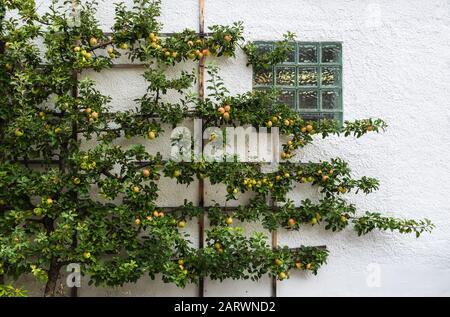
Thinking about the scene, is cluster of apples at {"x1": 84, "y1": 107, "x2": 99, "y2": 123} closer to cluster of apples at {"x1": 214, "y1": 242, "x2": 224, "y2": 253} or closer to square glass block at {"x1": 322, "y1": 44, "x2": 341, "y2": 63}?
cluster of apples at {"x1": 214, "y1": 242, "x2": 224, "y2": 253}

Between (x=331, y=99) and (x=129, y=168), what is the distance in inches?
71.1

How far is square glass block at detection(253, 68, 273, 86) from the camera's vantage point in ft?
12.3

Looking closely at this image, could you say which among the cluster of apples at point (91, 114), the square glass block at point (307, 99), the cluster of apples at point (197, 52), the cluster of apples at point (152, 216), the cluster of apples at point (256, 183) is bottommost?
the cluster of apples at point (152, 216)

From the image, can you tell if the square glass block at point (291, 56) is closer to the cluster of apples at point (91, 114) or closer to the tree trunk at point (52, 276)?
the cluster of apples at point (91, 114)

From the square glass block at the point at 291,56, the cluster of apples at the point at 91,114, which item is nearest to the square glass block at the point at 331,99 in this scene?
the square glass block at the point at 291,56

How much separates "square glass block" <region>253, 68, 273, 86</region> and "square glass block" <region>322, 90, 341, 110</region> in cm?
48

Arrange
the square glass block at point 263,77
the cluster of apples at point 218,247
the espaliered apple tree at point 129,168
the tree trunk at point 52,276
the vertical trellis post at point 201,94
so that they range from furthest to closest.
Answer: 1. the square glass block at point 263,77
2. the vertical trellis post at point 201,94
3. the cluster of apples at point 218,247
4. the tree trunk at point 52,276
5. the espaliered apple tree at point 129,168

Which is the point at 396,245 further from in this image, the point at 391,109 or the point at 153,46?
the point at 153,46

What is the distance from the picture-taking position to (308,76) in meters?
3.83

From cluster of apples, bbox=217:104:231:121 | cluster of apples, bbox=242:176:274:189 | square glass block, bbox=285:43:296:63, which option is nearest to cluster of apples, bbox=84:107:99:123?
cluster of apples, bbox=217:104:231:121

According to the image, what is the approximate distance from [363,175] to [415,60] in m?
1.09

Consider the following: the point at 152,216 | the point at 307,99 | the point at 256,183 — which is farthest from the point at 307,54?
the point at 152,216

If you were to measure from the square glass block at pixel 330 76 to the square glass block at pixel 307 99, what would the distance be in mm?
131

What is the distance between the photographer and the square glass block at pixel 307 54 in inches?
150
